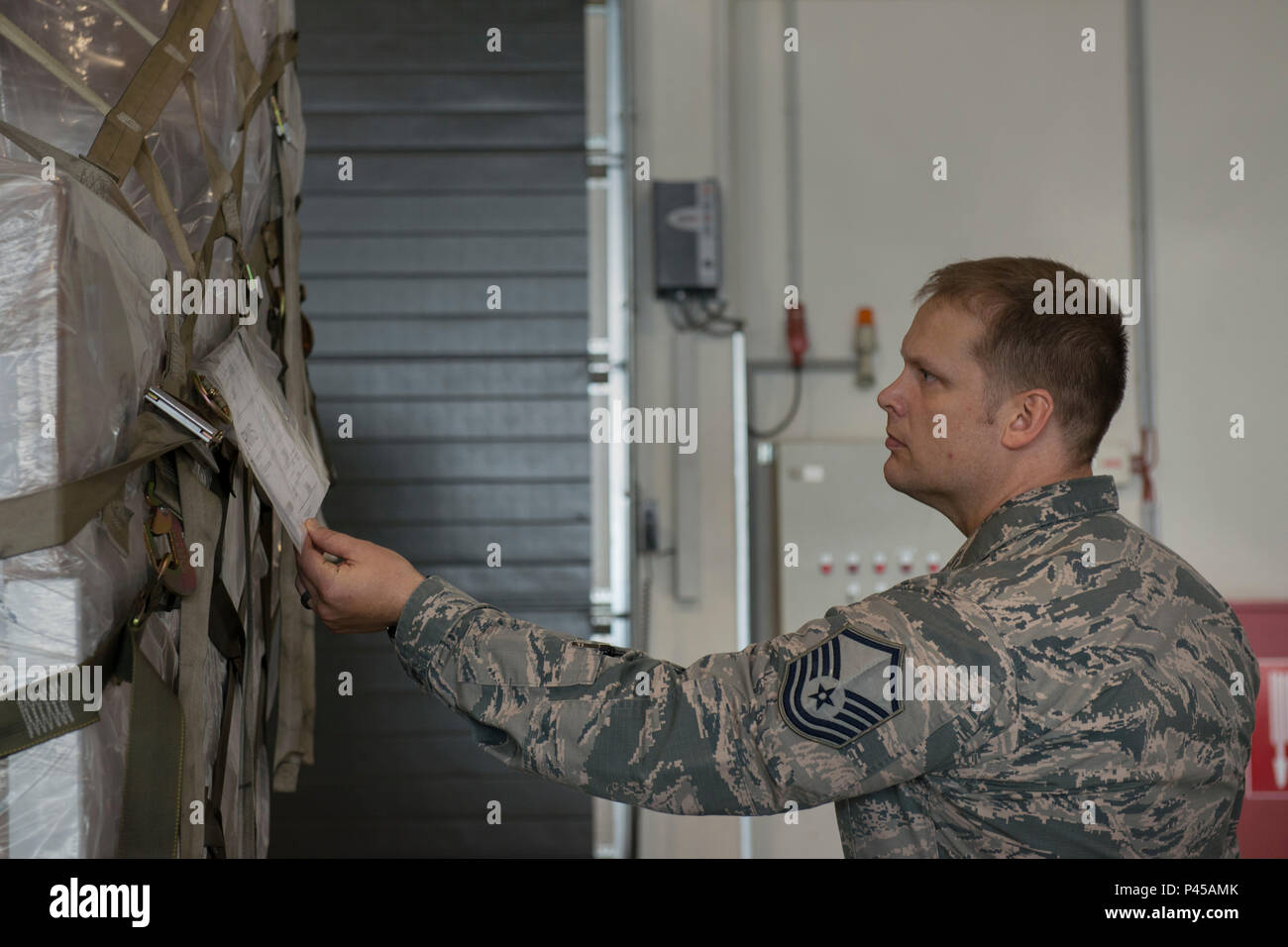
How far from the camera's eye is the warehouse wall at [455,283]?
351cm

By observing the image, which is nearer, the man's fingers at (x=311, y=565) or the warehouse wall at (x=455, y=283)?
the man's fingers at (x=311, y=565)

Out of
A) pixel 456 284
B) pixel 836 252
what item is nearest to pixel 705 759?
pixel 456 284

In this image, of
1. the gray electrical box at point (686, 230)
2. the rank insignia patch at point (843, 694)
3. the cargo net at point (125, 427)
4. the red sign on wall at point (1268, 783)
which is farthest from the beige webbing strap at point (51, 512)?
the red sign on wall at point (1268, 783)

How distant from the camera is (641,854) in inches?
134

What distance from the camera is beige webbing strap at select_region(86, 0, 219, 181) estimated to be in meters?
1.15

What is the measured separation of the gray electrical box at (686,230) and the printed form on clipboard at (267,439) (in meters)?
2.20

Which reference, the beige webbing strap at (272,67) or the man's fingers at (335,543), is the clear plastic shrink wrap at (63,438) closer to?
the man's fingers at (335,543)

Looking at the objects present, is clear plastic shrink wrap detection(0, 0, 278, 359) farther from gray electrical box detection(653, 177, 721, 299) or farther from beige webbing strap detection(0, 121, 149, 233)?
gray electrical box detection(653, 177, 721, 299)

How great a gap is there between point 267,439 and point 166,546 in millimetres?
172

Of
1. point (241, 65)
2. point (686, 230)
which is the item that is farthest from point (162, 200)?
point (686, 230)

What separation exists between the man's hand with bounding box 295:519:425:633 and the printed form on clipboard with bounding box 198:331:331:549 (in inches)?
1.8

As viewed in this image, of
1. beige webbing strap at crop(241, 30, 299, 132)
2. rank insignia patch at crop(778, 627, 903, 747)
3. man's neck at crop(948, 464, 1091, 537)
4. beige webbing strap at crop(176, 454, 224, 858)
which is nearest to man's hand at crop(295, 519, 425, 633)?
beige webbing strap at crop(176, 454, 224, 858)

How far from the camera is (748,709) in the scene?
3.85ft

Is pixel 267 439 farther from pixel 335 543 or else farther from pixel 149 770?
pixel 149 770
